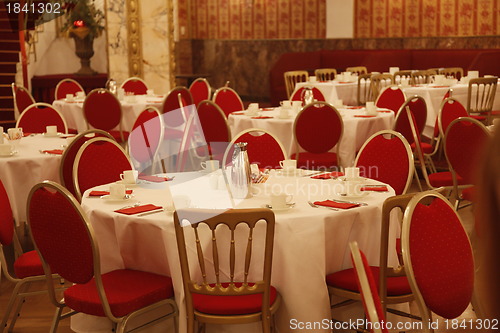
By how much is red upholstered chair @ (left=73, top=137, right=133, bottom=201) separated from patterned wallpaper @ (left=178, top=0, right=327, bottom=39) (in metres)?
10.6

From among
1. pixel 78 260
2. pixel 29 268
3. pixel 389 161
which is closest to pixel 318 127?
pixel 389 161

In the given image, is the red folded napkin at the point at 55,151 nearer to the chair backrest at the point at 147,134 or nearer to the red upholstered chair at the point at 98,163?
the red upholstered chair at the point at 98,163

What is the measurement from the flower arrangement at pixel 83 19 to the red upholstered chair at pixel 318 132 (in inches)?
272

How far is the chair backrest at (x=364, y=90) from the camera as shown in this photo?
9955 millimetres

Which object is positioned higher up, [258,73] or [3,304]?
[258,73]

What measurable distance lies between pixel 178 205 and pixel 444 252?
3.72 ft

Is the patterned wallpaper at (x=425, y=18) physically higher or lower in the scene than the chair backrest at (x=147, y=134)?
higher

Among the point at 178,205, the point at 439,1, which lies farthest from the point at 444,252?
the point at 439,1

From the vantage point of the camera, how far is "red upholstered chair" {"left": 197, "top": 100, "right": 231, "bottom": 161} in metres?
6.17

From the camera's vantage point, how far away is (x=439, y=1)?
41.5 ft

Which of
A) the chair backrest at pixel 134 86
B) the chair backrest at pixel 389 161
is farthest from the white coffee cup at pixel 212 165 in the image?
the chair backrest at pixel 134 86

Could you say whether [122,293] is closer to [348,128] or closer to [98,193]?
[98,193]

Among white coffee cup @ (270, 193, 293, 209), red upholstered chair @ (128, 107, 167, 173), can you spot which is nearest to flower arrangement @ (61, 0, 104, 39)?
red upholstered chair @ (128, 107, 167, 173)

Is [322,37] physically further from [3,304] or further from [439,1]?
[3,304]
